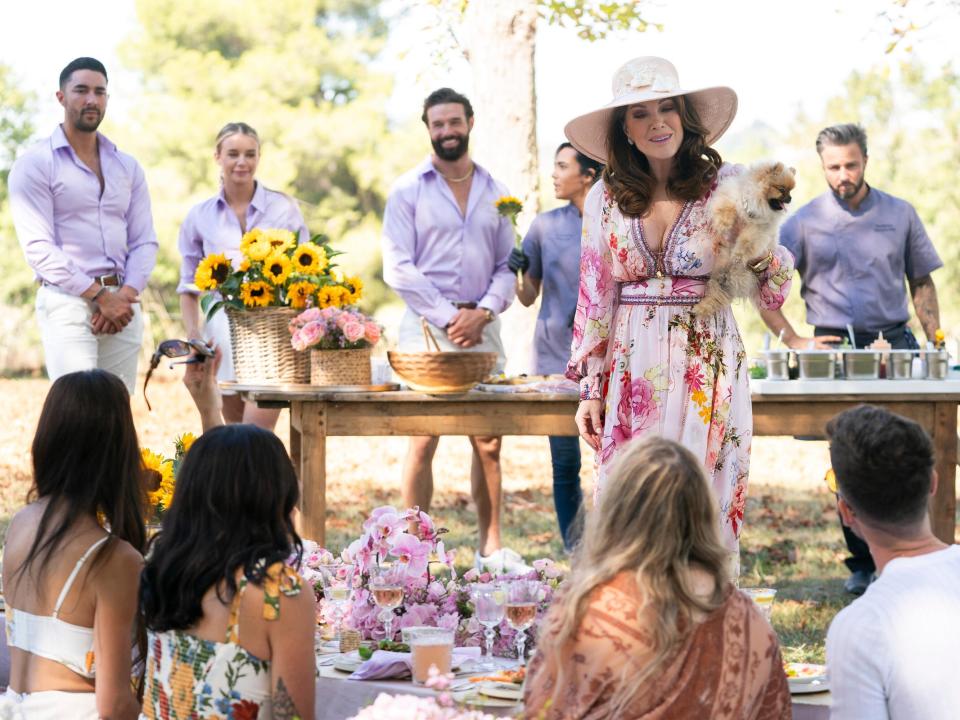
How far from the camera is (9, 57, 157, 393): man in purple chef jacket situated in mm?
6117

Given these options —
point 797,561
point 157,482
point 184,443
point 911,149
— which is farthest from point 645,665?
point 911,149

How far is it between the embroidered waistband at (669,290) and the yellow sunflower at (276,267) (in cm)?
198

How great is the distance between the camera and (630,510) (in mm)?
2551

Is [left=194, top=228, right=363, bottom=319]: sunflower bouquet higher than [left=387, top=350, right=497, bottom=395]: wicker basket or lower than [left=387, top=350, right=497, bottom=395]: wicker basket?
higher

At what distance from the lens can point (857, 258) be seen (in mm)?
6250

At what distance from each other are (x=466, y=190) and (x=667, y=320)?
2661 mm

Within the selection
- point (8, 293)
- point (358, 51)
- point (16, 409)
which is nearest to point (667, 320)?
point (16, 409)

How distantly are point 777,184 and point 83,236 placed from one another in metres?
3.59

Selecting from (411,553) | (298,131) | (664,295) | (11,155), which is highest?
(298,131)

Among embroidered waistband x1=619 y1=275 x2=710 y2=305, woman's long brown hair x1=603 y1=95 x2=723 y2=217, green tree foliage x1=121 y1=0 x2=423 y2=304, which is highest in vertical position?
green tree foliage x1=121 y1=0 x2=423 y2=304

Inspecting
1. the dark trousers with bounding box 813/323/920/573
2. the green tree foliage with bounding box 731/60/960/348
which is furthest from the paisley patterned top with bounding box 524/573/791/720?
the green tree foliage with bounding box 731/60/960/348

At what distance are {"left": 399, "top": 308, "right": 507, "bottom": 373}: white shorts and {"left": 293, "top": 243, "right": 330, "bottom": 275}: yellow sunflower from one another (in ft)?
2.36

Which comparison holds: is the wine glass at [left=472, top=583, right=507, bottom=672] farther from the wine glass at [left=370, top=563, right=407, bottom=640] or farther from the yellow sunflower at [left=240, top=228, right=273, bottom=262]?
the yellow sunflower at [left=240, top=228, right=273, bottom=262]

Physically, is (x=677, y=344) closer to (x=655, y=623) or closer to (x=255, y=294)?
(x=655, y=623)
